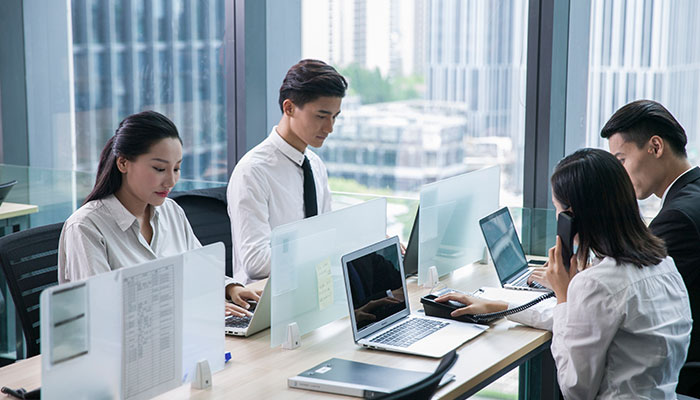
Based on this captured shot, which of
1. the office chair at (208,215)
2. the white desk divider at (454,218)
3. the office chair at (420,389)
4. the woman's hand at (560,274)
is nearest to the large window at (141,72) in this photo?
the office chair at (208,215)

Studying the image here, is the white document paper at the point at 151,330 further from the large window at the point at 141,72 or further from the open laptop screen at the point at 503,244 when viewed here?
the large window at the point at 141,72

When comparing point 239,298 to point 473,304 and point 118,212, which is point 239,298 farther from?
point 473,304

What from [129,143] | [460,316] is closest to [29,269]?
[129,143]

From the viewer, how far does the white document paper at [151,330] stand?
162 cm

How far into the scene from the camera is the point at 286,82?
2.82 metres

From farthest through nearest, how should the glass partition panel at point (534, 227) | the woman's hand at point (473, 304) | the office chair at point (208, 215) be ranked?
the glass partition panel at point (534, 227), the office chair at point (208, 215), the woman's hand at point (473, 304)

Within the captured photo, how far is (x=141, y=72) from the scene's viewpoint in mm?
4598

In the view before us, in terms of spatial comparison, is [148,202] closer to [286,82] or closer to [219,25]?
[286,82]

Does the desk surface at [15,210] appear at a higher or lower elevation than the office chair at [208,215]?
lower

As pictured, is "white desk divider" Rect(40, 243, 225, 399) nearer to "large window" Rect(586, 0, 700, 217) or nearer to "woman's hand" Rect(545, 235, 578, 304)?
"woman's hand" Rect(545, 235, 578, 304)

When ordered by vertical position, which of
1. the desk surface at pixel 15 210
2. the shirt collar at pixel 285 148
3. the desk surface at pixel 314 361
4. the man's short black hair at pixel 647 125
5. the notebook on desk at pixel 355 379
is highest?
the man's short black hair at pixel 647 125

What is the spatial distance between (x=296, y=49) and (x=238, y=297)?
7.56 feet

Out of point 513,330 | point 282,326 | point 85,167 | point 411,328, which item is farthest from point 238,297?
point 85,167

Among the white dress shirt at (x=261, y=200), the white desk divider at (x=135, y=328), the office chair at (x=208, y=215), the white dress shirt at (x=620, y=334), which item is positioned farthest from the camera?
the office chair at (x=208, y=215)
